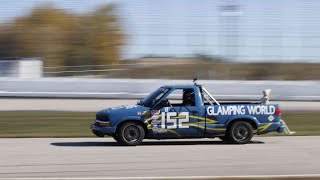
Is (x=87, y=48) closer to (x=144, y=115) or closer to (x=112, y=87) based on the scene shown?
(x=112, y=87)

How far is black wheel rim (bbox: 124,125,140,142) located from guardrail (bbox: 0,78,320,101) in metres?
17.1

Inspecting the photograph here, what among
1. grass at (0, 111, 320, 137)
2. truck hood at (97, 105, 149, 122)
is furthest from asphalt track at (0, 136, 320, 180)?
grass at (0, 111, 320, 137)

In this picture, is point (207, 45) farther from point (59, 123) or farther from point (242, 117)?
point (242, 117)

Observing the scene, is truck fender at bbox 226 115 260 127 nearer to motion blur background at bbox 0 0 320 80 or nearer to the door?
the door

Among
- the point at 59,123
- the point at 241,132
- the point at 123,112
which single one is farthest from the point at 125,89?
the point at 123,112

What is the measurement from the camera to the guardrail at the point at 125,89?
31.1m

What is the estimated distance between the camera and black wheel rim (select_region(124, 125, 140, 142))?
13932 millimetres

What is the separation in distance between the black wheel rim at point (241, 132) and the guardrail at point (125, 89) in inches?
650

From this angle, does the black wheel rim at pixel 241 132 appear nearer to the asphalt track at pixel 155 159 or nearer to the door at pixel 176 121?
the asphalt track at pixel 155 159

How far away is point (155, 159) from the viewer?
38.4ft

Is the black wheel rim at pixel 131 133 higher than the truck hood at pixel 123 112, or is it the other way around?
the truck hood at pixel 123 112

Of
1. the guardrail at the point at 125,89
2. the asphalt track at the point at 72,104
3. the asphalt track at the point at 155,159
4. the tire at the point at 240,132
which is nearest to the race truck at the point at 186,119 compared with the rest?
the tire at the point at 240,132

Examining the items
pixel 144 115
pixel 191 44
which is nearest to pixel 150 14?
pixel 191 44

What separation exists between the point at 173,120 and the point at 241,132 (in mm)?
1701
